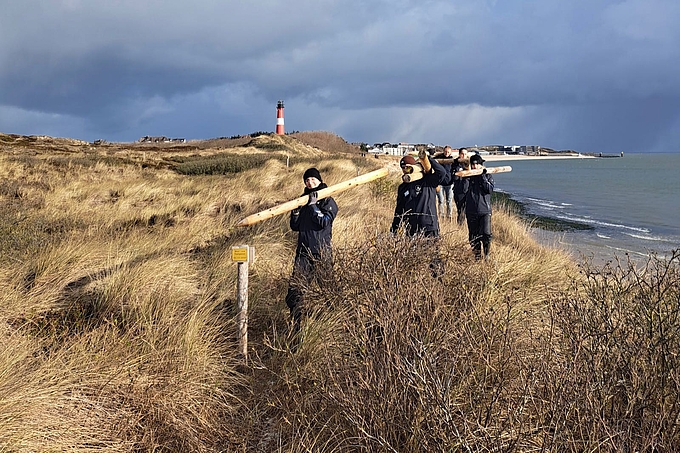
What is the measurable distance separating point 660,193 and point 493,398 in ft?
117

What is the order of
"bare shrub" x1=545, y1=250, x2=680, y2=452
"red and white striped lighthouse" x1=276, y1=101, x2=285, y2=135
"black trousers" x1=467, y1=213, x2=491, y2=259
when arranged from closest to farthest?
"bare shrub" x1=545, y1=250, x2=680, y2=452 < "black trousers" x1=467, y1=213, x2=491, y2=259 < "red and white striped lighthouse" x1=276, y1=101, x2=285, y2=135

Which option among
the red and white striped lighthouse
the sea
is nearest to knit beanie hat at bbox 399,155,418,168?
the sea

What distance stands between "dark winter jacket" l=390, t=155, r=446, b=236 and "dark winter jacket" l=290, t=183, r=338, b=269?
1.25m

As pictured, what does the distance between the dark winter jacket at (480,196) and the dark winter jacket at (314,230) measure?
11.0 ft

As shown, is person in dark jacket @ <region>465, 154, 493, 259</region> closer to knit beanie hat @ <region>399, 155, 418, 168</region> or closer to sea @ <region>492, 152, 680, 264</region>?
sea @ <region>492, 152, 680, 264</region>

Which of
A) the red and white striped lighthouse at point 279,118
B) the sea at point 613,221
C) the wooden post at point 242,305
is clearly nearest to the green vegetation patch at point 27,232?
the wooden post at point 242,305

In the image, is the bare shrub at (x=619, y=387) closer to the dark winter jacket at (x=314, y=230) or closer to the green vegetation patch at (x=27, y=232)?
the dark winter jacket at (x=314, y=230)

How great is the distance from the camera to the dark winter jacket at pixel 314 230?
523 cm

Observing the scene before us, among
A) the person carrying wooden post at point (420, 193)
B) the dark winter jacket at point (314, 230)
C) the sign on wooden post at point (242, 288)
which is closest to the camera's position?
the sign on wooden post at point (242, 288)

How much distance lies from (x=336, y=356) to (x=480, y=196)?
16.3 feet

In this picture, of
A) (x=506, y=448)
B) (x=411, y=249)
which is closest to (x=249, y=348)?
(x=411, y=249)

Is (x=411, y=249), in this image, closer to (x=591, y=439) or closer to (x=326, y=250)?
(x=326, y=250)

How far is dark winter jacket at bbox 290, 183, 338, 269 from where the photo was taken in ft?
17.2

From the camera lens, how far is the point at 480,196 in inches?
314
